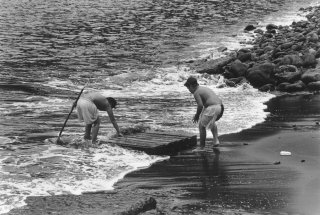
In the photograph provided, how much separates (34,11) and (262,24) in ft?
72.2

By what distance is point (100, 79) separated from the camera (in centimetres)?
2589

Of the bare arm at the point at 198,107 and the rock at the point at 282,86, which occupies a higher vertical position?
the bare arm at the point at 198,107

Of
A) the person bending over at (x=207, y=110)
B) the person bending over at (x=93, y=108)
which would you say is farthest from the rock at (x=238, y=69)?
the person bending over at (x=93, y=108)

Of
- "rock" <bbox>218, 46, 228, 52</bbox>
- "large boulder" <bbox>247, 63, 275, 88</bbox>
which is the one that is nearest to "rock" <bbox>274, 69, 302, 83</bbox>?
"large boulder" <bbox>247, 63, 275, 88</bbox>

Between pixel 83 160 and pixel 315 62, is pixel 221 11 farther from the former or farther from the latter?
pixel 83 160

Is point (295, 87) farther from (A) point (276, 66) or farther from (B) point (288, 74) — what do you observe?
(A) point (276, 66)

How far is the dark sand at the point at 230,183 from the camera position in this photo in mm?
9523

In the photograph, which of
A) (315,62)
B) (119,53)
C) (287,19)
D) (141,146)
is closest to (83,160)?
(141,146)

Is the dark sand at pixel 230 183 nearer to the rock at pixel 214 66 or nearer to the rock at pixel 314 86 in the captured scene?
the rock at pixel 314 86

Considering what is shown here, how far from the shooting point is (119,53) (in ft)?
110

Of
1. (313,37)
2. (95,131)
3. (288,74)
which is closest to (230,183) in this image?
(95,131)

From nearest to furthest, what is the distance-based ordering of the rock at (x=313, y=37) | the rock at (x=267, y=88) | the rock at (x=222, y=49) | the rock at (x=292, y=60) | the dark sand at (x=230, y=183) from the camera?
1. the dark sand at (x=230, y=183)
2. the rock at (x=267, y=88)
3. the rock at (x=292, y=60)
4. the rock at (x=313, y=37)
5. the rock at (x=222, y=49)

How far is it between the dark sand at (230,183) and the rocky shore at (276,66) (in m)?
6.80

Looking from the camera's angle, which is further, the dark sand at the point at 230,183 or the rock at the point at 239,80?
the rock at the point at 239,80
